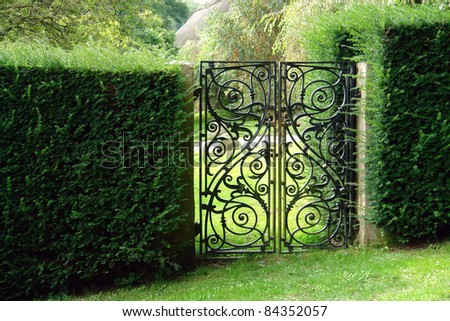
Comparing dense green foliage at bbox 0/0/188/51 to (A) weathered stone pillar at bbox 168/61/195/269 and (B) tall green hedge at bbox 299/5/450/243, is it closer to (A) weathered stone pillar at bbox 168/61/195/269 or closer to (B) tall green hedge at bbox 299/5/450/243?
(A) weathered stone pillar at bbox 168/61/195/269

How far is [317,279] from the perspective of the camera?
15.1 ft

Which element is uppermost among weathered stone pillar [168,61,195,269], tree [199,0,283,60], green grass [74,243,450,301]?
tree [199,0,283,60]

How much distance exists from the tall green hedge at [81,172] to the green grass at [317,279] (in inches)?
13.8

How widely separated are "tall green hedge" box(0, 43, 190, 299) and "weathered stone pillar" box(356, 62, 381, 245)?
1.96 meters

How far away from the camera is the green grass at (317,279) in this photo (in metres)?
4.20

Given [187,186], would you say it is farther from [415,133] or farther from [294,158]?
[415,133]

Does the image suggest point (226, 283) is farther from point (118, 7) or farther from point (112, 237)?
point (118, 7)

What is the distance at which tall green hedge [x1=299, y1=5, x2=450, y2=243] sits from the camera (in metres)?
4.88

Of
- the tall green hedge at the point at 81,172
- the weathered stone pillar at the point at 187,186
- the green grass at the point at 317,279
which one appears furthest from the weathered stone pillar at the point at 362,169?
the tall green hedge at the point at 81,172

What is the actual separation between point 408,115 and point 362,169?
726mm

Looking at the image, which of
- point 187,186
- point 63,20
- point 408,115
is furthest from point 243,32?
point 187,186

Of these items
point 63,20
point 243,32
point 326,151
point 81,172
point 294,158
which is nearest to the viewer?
point 81,172

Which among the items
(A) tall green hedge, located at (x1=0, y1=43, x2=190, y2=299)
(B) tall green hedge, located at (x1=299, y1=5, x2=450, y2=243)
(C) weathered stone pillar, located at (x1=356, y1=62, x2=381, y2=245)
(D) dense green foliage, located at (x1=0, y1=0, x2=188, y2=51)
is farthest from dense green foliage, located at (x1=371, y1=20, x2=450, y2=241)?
(D) dense green foliage, located at (x1=0, y1=0, x2=188, y2=51)

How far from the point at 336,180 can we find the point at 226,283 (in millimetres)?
1753
